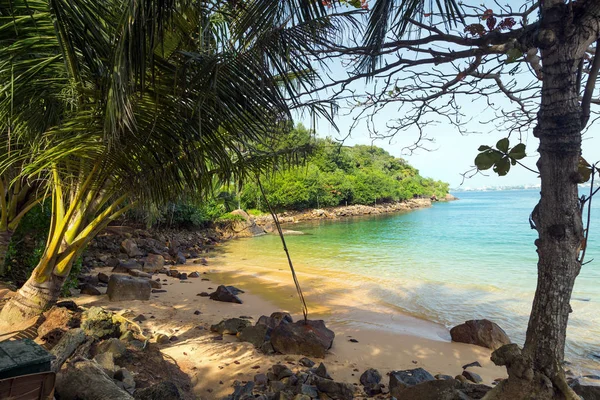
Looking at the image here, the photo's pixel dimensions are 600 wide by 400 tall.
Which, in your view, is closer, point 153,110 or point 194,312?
point 153,110

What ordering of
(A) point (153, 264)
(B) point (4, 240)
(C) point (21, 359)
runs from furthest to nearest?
(A) point (153, 264) → (B) point (4, 240) → (C) point (21, 359)

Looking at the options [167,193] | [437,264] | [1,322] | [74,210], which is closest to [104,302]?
[1,322]

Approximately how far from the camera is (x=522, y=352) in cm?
198

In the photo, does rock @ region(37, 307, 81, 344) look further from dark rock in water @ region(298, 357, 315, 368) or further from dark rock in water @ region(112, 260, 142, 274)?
dark rock in water @ region(112, 260, 142, 274)

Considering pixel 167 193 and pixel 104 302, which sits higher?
pixel 167 193

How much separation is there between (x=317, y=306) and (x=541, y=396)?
5.62 m

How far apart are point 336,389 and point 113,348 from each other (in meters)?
2.05

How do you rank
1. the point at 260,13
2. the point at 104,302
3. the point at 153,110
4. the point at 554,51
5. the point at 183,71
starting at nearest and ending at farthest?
the point at 554,51, the point at 260,13, the point at 183,71, the point at 153,110, the point at 104,302

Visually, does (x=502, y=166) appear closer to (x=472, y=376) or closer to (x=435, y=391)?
(x=435, y=391)

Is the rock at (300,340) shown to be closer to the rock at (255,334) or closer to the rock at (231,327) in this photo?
the rock at (255,334)

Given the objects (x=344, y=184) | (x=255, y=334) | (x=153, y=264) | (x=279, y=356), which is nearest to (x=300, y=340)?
(x=279, y=356)

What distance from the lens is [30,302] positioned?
13.3ft

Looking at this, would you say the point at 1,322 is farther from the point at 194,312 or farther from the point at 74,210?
the point at 194,312

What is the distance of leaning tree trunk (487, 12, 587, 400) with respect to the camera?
6.00 feet
